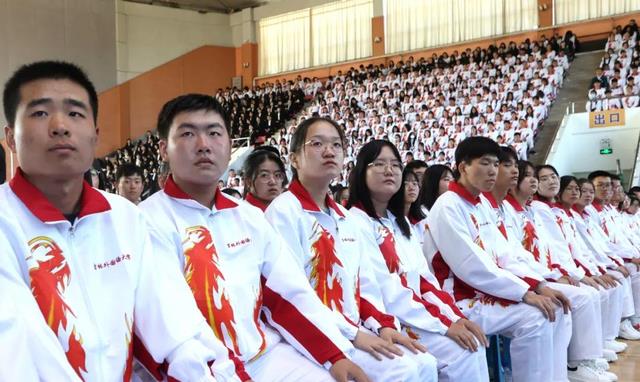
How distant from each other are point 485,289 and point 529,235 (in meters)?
1.27

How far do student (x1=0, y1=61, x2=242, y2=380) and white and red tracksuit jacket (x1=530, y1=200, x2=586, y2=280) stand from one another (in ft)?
11.3

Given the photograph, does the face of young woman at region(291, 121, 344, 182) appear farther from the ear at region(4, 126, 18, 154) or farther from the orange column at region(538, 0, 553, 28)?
the orange column at region(538, 0, 553, 28)

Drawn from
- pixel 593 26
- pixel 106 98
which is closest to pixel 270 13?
pixel 106 98

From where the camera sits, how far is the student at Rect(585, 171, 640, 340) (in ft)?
19.0

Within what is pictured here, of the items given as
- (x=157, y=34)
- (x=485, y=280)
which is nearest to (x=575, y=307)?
(x=485, y=280)

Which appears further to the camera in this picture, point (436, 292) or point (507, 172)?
point (507, 172)

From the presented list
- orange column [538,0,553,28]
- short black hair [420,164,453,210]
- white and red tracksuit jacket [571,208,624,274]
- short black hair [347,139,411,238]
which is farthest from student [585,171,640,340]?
orange column [538,0,553,28]

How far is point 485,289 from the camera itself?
3.28 meters

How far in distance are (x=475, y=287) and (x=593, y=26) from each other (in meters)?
14.4

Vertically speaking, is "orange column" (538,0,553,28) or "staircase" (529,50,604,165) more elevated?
"orange column" (538,0,553,28)

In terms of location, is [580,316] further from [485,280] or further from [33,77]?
[33,77]

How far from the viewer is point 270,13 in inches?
830

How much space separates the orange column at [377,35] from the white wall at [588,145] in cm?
844

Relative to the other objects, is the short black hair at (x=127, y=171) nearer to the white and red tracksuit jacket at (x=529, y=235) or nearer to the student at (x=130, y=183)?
the student at (x=130, y=183)
